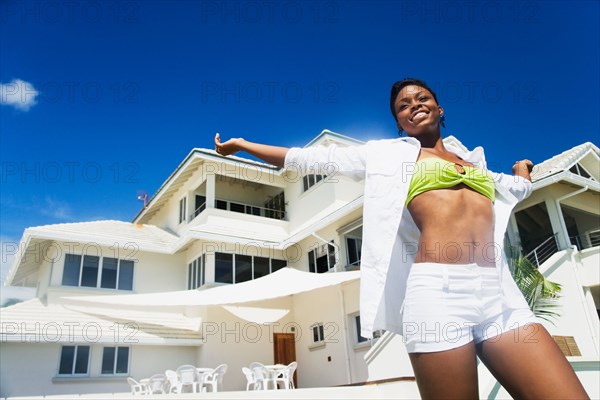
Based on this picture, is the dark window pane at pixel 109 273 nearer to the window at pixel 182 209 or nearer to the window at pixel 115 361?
the window at pixel 115 361

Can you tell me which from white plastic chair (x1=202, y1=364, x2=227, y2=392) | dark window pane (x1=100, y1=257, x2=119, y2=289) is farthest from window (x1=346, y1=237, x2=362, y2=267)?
dark window pane (x1=100, y1=257, x2=119, y2=289)

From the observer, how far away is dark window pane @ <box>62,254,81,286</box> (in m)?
13.9

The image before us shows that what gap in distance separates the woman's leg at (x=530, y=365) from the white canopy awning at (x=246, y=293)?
915 centimetres

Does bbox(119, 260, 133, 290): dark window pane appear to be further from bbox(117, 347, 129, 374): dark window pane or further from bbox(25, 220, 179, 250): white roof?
bbox(117, 347, 129, 374): dark window pane

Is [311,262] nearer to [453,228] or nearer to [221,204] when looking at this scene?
[221,204]

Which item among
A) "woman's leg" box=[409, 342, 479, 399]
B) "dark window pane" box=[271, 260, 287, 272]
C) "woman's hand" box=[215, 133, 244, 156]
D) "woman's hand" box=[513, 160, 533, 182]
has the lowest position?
"woman's leg" box=[409, 342, 479, 399]

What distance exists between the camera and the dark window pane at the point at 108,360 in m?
13.0

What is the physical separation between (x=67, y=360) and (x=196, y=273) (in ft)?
14.6

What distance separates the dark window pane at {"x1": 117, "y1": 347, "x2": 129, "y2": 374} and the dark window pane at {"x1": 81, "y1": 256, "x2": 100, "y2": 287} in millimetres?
2268

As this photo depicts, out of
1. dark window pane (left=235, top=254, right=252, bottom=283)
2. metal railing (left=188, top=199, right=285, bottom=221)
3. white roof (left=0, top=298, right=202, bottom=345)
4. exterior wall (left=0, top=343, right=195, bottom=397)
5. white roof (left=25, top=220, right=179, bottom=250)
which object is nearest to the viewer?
white roof (left=0, top=298, right=202, bottom=345)

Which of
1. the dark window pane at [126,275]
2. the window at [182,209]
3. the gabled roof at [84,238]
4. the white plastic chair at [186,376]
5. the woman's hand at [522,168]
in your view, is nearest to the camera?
the woman's hand at [522,168]

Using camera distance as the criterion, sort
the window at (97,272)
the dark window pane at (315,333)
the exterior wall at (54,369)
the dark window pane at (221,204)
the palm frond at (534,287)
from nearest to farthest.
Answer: the palm frond at (534,287) < the exterior wall at (54,369) < the dark window pane at (315,333) < the window at (97,272) < the dark window pane at (221,204)

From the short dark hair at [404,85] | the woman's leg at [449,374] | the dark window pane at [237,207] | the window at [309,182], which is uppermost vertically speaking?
the window at [309,182]

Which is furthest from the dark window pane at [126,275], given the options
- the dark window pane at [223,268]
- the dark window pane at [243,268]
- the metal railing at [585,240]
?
the metal railing at [585,240]
